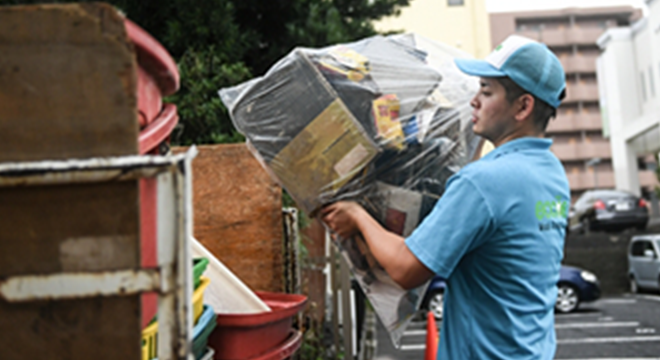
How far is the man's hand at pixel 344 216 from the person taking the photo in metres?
2.33

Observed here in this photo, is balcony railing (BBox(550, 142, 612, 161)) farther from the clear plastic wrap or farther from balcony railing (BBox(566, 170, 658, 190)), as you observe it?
the clear plastic wrap

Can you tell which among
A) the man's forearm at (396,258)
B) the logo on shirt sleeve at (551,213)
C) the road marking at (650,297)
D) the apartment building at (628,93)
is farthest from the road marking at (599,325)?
the apartment building at (628,93)

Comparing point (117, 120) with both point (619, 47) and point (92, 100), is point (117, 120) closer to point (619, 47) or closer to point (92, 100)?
point (92, 100)

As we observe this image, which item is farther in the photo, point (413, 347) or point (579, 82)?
point (579, 82)

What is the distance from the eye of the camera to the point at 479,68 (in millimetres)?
2168

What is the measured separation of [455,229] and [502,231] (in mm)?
173

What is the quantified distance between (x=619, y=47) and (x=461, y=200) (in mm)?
34116

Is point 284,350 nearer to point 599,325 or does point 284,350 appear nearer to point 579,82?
point 599,325

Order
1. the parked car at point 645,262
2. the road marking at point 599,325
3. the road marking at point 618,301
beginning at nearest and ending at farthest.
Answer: the road marking at point 599,325 < the road marking at point 618,301 < the parked car at point 645,262

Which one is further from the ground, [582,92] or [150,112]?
[582,92]

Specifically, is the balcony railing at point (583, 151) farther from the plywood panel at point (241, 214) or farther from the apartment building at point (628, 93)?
the plywood panel at point (241, 214)

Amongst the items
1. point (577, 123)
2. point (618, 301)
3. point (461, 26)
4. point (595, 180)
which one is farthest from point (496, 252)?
point (577, 123)

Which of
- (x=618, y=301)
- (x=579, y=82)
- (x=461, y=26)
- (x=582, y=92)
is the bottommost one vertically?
(x=618, y=301)

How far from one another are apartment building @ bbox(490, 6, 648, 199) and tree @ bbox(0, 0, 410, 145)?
49.7 metres
